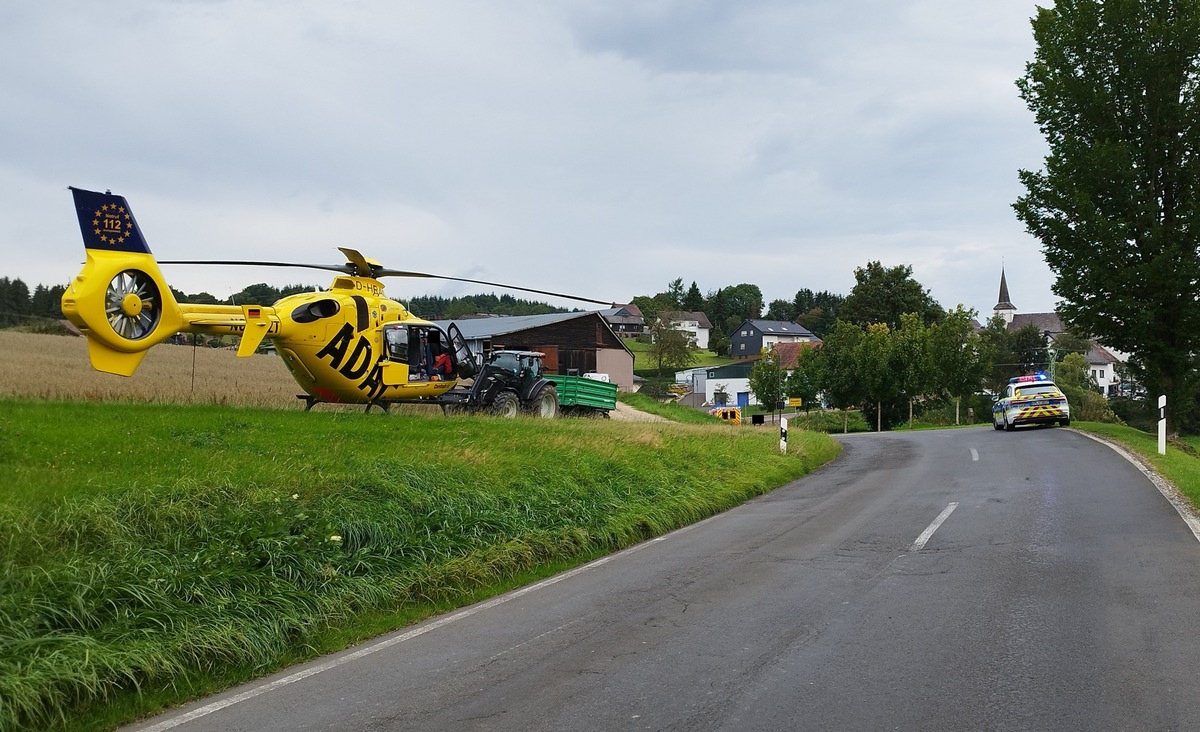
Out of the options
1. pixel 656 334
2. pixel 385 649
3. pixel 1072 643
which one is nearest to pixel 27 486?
pixel 385 649

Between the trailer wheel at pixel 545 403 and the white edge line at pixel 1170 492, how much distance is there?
557 inches

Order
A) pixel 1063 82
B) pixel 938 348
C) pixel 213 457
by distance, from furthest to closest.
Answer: pixel 938 348, pixel 1063 82, pixel 213 457

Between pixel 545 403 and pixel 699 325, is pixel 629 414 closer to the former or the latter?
pixel 545 403

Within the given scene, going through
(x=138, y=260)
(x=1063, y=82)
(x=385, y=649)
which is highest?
(x=1063, y=82)

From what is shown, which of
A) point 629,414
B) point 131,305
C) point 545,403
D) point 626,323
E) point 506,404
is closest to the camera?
point 131,305

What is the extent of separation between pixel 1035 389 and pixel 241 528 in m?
29.5

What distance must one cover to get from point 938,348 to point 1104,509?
45653mm

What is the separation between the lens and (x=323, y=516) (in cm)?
820

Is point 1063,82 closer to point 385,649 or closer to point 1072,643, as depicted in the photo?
point 1072,643

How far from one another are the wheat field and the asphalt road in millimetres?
9764

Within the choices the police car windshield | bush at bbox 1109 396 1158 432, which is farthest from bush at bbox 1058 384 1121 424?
the police car windshield

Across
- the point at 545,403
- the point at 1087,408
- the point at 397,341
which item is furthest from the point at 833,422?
the point at 397,341

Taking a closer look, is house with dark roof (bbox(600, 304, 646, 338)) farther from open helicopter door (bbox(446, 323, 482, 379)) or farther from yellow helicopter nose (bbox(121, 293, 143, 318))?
yellow helicopter nose (bbox(121, 293, 143, 318))

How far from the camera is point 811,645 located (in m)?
6.16
